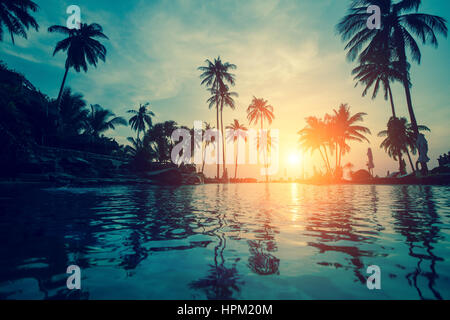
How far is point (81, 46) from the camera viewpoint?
75.4 feet

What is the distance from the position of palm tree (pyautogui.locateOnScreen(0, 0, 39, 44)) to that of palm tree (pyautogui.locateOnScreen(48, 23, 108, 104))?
224 inches

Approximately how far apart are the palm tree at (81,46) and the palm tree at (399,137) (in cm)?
3160

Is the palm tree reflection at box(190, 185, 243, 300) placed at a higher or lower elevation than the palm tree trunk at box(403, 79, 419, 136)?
lower

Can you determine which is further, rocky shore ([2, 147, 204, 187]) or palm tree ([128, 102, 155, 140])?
palm tree ([128, 102, 155, 140])

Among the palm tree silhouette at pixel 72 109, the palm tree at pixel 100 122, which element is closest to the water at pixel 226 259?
the palm tree silhouette at pixel 72 109

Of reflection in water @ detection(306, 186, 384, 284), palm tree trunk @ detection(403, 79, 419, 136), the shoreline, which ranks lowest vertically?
reflection in water @ detection(306, 186, 384, 284)

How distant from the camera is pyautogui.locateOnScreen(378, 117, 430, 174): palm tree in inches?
969

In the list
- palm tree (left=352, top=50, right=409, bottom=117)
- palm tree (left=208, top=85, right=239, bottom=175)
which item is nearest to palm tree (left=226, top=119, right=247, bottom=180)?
palm tree (left=208, top=85, right=239, bottom=175)

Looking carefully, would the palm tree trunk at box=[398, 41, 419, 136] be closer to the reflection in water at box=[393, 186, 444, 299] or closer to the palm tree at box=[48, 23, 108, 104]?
the reflection in water at box=[393, 186, 444, 299]

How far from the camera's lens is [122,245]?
2736 millimetres

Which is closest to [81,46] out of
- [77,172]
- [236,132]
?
[77,172]

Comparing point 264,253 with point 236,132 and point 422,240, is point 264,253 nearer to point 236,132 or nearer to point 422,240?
point 422,240

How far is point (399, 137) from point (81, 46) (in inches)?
1450

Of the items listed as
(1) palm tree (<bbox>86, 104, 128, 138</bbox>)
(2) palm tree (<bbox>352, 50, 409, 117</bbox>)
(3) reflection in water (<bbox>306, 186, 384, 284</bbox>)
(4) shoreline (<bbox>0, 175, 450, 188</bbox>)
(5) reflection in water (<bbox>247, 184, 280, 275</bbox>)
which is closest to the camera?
(5) reflection in water (<bbox>247, 184, 280, 275</bbox>)
